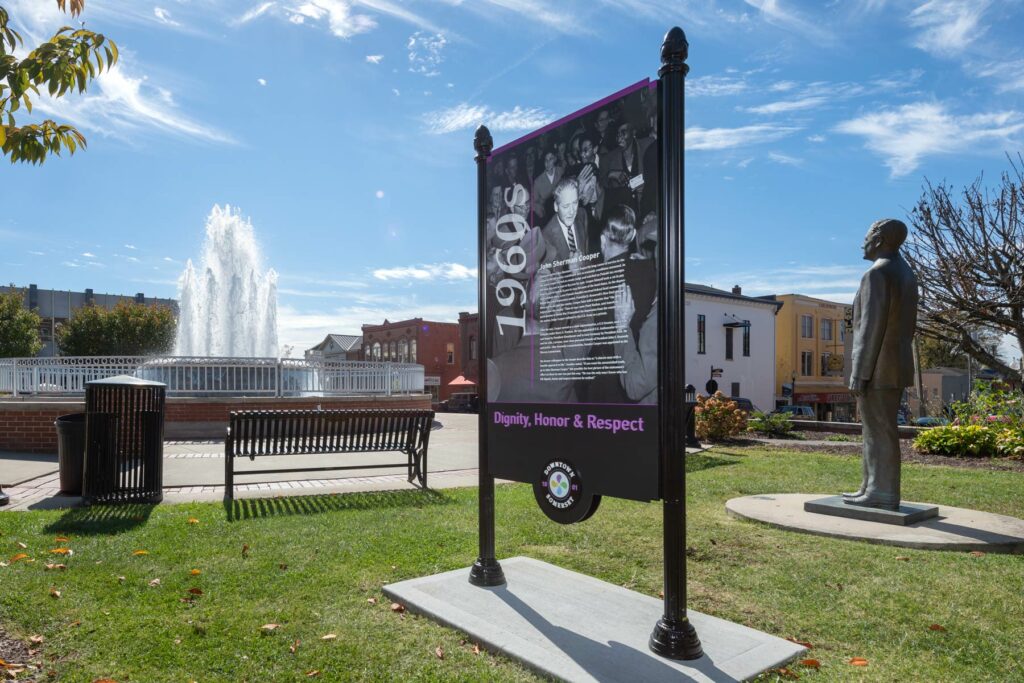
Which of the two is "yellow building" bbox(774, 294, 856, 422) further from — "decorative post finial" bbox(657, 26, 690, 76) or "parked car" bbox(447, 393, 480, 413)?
"decorative post finial" bbox(657, 26, 690, 76)

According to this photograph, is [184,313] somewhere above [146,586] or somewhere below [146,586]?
above

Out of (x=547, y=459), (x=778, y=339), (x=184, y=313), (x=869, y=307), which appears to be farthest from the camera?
(x=778, y=339)

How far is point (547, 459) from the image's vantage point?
4250 millimetres

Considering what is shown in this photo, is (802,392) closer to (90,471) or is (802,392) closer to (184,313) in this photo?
(184,313)

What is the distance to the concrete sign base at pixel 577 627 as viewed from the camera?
130 inches

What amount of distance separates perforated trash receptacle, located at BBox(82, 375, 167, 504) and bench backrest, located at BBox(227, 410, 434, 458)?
83cm

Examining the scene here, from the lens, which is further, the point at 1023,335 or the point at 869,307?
the point at 1023,335

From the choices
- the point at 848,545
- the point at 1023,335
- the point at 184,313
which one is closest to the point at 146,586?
the point at 848,545

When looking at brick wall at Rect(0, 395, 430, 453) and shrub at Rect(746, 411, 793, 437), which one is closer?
brick wall at Rect(0, 395, 430, 453)

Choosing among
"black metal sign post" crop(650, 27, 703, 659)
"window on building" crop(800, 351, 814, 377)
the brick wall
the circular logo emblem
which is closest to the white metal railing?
the brick wall

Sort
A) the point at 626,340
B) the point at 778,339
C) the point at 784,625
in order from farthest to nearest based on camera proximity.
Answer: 1. the point at 778,339
2. the point at 784,625
3. the point at 626,340

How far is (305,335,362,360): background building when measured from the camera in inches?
2950

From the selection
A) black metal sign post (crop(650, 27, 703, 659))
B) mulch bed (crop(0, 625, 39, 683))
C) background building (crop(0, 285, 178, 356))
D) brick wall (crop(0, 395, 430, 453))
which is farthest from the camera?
background building (crop(0, 285, 178, 356))

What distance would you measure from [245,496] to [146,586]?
3.46 m
